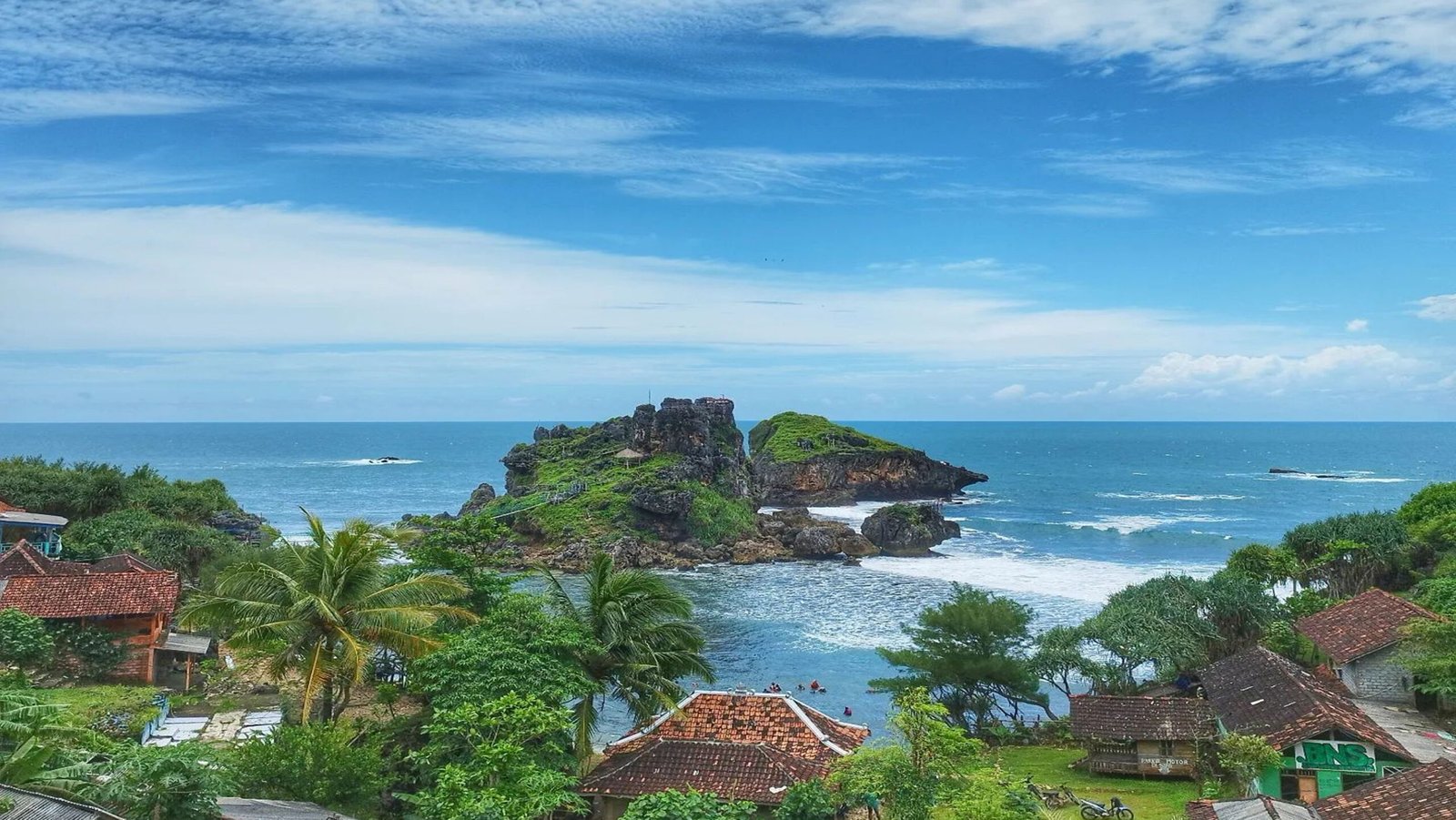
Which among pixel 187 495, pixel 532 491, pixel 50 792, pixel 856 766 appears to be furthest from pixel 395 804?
pixel 532 491

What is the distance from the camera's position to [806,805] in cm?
1994

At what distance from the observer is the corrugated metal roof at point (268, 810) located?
16922mm

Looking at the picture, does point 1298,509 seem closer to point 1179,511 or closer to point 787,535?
point 1179,511

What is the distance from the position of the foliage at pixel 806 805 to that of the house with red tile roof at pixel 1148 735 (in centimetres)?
1209

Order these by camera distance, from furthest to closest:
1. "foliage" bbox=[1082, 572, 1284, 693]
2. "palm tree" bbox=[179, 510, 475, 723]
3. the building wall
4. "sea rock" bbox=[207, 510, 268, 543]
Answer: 1. "sea rock" bbox=[207, 510, 268, 543]
2. "foliage" bbox=[1082, 572, 1284, 693]
3. the building wall
4. "palm tree" bbox=[179, 510, 475, 723]

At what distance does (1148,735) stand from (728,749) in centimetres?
1269

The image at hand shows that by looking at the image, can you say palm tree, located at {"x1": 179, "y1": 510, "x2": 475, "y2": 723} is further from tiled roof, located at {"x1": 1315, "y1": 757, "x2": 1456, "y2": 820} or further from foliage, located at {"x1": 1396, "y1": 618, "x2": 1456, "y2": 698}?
foliage, located at {"x1": 1396, "y1": 618, "x2": 1456, "y2": 698}

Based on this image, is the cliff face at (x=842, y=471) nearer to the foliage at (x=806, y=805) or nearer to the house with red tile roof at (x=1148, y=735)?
the house with red tile roof at (x=1148, y=735)

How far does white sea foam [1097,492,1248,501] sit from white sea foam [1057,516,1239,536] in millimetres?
21045

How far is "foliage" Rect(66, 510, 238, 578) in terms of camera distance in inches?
1742

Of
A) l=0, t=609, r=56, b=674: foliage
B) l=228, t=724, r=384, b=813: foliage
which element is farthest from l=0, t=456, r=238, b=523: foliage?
l=228, t=724, r=384, b=813: foliage

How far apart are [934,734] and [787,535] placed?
70.3 metres

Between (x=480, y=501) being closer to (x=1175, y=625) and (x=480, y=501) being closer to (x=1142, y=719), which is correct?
(x=1175, y=625)

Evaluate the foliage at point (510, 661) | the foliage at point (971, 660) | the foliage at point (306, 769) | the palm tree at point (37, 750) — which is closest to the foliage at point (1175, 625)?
the foliage at point (971, 660)
